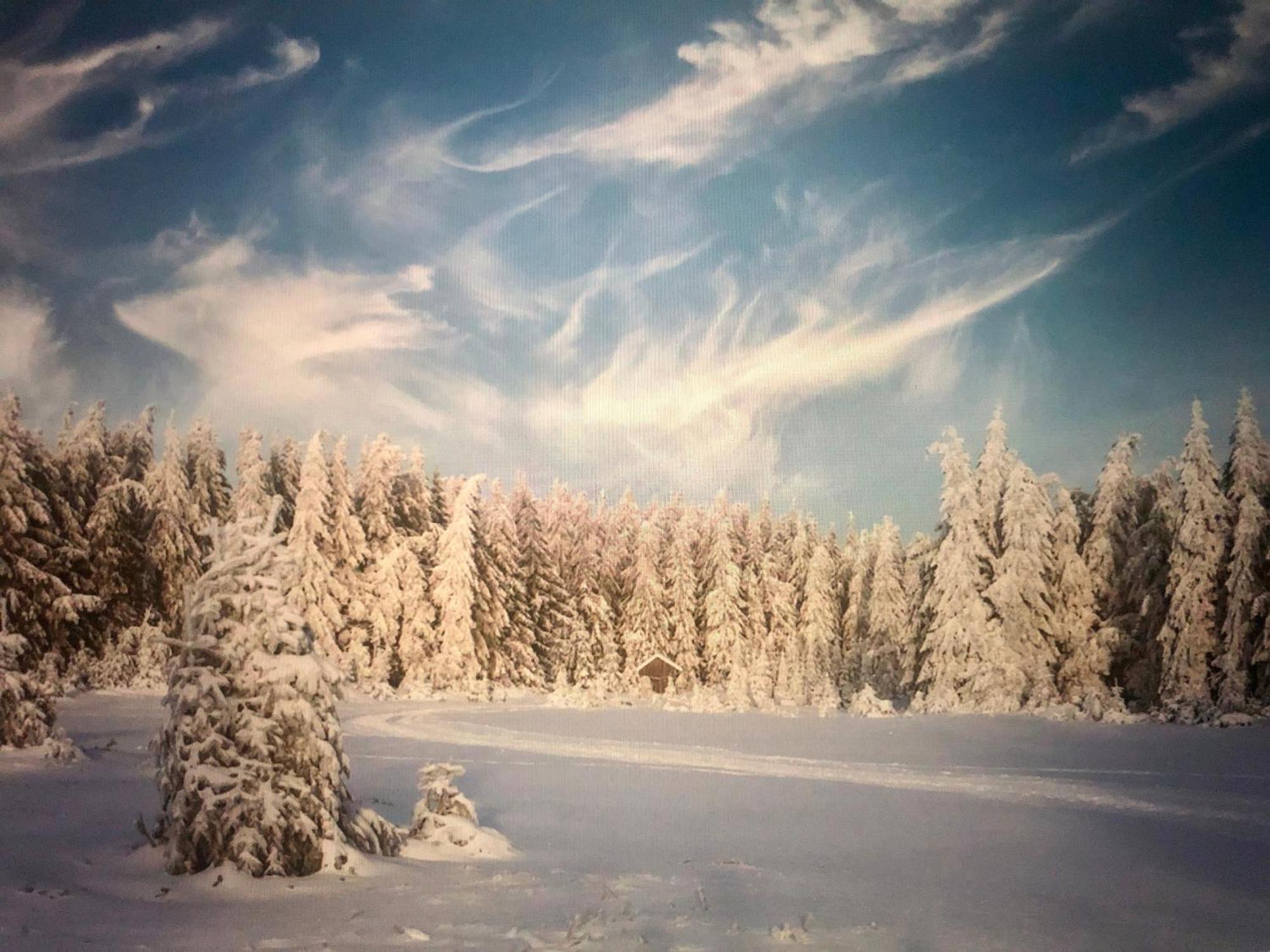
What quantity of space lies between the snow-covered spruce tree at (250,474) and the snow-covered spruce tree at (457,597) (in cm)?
958

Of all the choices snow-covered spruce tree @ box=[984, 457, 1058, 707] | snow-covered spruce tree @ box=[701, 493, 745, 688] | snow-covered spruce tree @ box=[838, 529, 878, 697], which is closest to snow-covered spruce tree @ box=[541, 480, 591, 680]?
snow-covered spruce tree @ box=[701, 493, 745, 688]

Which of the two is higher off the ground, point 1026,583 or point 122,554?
point 122,554

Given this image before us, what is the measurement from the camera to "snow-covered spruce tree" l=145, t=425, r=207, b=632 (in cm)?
4184

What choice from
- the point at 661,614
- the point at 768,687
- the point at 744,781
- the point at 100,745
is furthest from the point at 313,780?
the point at 661,614

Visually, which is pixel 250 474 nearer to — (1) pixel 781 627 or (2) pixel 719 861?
(1) pixel 781 627

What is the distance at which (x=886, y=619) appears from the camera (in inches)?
2232

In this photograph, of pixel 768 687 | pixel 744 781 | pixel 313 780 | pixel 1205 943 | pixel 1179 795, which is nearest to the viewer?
pixel 1205 943

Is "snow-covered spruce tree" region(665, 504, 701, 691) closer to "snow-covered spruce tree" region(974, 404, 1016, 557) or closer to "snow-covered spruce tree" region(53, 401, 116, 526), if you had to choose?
"snow-covered spruce tree" region(974, 404, 1016, 557)

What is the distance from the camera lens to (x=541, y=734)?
25984 millimetres

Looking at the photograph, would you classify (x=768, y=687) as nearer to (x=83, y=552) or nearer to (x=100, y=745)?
(x=83, y=552)

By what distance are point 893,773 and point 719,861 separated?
9.14 meters

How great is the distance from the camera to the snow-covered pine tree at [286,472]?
54.8 metres

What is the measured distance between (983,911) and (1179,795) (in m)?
9.34

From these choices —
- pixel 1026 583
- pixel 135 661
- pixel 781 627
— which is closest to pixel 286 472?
pixel 135 661
